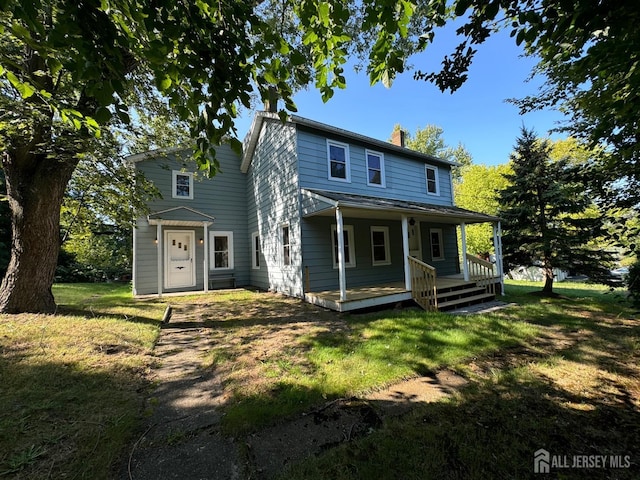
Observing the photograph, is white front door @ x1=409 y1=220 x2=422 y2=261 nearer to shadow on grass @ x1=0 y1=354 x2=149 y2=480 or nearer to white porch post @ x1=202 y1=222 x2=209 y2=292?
white porch post @ x1=202 y1=222 x2=209 y2=292

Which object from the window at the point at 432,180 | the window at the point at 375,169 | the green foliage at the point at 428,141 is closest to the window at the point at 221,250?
the window at the point at 375,169

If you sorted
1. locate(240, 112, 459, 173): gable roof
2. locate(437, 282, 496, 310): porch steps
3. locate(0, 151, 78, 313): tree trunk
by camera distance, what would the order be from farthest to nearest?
1. locate(240, 112, 459, 173): gable roof
2. locate(437, 282, 496, 310): porch steps
3. locate(0, 151, 78, 313): tree trunk

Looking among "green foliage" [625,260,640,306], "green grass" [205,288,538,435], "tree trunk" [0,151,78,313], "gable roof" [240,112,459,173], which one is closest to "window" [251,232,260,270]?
"gable roof" [240,112,459,173]

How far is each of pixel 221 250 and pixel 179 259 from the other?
65.6 inches

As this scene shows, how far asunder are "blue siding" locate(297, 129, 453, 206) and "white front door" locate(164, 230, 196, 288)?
5.68m

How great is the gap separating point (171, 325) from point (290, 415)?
4.27 meters

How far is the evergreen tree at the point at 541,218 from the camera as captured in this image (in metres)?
9.45

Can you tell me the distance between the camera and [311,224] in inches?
334

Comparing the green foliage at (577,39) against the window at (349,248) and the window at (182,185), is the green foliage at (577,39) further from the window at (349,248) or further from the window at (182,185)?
the window at (182,185)

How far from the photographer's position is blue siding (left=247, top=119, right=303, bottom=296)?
339 inches

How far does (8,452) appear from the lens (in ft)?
6.65

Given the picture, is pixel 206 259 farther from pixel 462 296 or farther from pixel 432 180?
pixel 432 180

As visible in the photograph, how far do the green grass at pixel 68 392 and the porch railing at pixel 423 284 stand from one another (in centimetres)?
637

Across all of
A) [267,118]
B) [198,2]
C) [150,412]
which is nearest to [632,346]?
[150,412]
